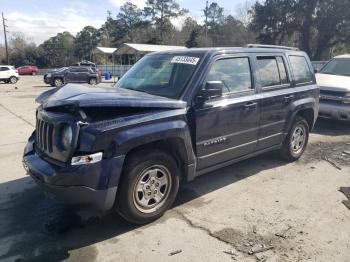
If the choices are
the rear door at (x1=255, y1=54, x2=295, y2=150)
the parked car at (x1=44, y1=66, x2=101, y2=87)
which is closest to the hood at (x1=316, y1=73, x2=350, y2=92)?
the rear door at (x1=255, y1=54, x2=295, y2=150)

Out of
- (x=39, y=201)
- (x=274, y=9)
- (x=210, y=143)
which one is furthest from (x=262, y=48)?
(x=274, y=9)

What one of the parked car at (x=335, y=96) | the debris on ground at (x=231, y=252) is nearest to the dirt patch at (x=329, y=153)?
the parked car at (x=335, y=96)

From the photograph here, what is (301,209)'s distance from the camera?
4391 mm

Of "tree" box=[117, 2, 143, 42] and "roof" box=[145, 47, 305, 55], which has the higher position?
"tree" box=[117, 2, 143, 42]

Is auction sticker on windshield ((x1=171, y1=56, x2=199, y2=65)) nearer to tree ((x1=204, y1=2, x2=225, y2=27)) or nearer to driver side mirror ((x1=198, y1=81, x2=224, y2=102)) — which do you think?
driver side mirror ((x1=198, y1=81, x2=224, y2=102))

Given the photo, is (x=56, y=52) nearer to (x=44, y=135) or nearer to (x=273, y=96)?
(x=273, y=96)

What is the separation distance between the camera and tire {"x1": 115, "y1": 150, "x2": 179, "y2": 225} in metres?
3.69

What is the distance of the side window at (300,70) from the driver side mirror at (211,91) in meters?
2.33

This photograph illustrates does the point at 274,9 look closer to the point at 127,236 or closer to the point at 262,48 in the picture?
the point at 262,48

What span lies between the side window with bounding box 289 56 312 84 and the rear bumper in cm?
268

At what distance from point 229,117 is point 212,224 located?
1.43m

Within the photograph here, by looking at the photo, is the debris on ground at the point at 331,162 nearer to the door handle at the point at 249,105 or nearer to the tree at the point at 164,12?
the door handle at the point at 249,105

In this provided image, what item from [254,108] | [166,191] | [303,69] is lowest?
[166,191]

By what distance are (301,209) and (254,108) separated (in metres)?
1.51
